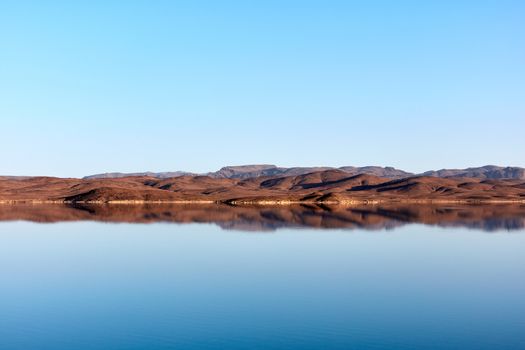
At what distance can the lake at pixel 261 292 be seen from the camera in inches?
789

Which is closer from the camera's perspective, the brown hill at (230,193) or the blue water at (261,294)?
the blue water at (261,294)

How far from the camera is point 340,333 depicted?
20.4 meters

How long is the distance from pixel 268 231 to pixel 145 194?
84451 mm

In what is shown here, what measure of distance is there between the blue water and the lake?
0.06 meters

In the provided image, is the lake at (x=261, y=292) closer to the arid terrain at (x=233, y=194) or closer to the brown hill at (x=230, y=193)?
the arid terrain at (x=233, y=194)

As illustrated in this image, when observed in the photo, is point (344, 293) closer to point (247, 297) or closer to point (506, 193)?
point (247, 297)

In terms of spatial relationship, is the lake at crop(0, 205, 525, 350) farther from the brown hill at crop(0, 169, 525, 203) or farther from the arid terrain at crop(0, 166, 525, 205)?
the brown hill at crop(0, 169, 525, 203)

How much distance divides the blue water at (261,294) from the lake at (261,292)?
60 mm

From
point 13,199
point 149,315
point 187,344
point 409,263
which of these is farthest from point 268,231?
point 13,199

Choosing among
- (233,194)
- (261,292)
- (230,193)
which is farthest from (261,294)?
(230,193)

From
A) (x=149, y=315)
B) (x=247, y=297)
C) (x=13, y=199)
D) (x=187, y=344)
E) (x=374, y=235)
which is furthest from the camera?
(x=13, y=199)

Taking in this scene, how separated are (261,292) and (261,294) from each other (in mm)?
438

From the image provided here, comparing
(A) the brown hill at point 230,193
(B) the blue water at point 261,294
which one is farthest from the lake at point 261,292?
(A) the brown hill at point 230,193

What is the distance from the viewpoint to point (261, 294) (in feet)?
87.6
